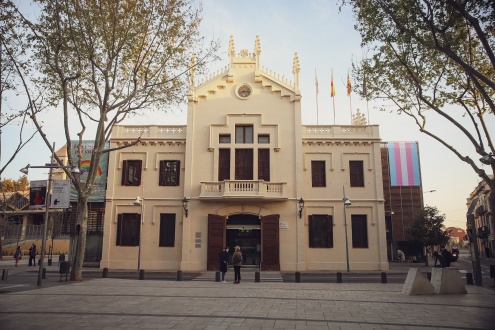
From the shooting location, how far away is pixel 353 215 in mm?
28500

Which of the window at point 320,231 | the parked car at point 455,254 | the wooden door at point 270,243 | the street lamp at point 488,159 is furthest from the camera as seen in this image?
the window at point 320,231

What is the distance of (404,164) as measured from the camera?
40312 mm

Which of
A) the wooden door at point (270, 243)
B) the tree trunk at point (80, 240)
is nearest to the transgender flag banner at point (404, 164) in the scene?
the wooden door at point (270, 243)

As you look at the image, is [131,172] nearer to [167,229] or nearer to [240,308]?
[167,229]

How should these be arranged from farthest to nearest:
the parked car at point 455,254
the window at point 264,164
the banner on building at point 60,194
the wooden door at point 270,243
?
the window at point 264,164
the wooden door at point 270,243
the banner on building at point 60,194
the parked car at point 455,254

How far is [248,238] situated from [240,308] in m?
16.7

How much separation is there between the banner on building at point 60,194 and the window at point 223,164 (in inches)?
457

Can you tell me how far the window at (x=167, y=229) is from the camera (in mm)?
28156

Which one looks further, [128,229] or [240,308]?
[128,229]

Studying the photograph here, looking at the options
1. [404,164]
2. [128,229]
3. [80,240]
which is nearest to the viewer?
[80,240]

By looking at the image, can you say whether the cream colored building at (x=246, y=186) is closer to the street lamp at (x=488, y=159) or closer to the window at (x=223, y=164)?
the window at (x=223, y=164)

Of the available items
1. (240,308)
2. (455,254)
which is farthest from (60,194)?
(455,254)

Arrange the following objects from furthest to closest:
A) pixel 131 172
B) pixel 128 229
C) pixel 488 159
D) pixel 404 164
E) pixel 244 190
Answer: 1. pixel 404 164
2. pixel 131 172
3. pixel 128 229
4. pixel 244 190
5. pixel 488 159

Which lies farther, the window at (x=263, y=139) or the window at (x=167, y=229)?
the window at (x=263, y=139)
